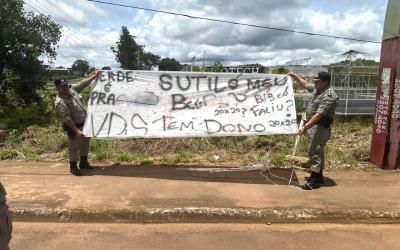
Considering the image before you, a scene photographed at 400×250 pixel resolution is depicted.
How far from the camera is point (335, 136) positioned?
36.6ft

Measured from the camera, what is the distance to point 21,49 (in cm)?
1477

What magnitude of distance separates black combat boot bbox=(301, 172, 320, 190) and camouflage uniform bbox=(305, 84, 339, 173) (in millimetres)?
131

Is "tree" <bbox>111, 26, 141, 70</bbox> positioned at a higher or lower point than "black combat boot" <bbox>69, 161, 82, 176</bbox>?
higher

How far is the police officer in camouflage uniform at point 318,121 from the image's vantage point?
614cm

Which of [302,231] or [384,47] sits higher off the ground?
[384,47]

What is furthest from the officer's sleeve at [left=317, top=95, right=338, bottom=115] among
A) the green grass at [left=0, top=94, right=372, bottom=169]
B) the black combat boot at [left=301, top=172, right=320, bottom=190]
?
the green grass at [left=0, top=94, right=372, bottom=169]

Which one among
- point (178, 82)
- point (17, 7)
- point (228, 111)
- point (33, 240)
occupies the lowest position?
point (33, 240)

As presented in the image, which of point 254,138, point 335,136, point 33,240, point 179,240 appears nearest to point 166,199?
point 179,240

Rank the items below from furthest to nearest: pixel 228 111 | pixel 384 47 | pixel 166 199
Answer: pixel 384 47
pixel 228 111
pixel 166 199

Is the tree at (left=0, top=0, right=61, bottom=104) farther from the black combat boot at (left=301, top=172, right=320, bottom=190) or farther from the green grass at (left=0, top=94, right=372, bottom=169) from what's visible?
the black combat boot at (left=301, top=172, right=320, bottom=190)

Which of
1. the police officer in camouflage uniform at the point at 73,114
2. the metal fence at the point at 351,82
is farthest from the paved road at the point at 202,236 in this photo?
the metal fence at the point at 351,82

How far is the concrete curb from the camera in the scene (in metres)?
5.46

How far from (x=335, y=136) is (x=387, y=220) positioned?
5754 mm

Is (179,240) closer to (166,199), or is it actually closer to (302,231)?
(166,199)
